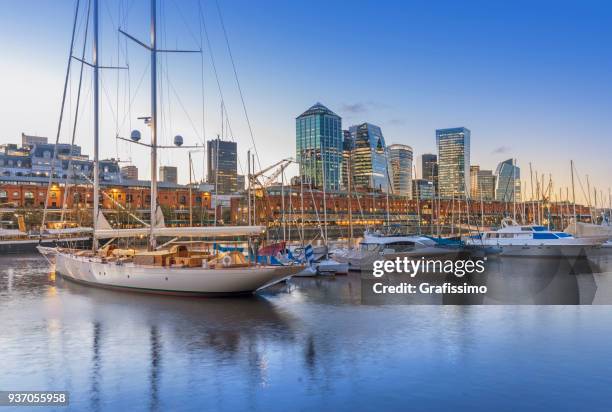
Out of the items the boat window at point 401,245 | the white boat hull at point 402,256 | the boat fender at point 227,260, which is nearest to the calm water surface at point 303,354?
the boat fender at point 227,260

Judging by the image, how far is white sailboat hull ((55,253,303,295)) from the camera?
33.3m

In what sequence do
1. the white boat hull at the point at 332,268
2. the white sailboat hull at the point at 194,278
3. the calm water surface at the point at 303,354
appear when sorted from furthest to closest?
the white boat hull at the point at 332,268 < the white sailboat hull at the point at 194,278 < the calm water surface at the point at 303,354

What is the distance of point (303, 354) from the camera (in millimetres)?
22062

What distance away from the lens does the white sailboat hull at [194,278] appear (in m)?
33.3

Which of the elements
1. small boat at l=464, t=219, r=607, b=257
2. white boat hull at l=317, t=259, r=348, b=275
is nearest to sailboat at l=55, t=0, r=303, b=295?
white boat hull at l=317, t=259, r=348, b=275

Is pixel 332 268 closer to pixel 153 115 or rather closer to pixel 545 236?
pixel 153 115

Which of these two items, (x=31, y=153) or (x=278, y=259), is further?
(x=31, y=153)

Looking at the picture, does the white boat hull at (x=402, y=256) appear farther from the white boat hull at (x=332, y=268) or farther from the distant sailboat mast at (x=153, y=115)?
the distant sailboat mast at (x=153, y=115)

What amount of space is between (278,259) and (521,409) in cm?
3268

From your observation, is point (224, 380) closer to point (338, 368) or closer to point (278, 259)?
point (338, 368)

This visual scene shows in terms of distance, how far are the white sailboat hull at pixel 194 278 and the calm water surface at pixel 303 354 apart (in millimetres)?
860

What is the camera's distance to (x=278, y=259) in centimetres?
4741

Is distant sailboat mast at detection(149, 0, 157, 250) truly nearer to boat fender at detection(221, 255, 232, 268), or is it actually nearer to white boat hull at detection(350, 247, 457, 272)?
boat fender at detection(221, 255, 232, 268)

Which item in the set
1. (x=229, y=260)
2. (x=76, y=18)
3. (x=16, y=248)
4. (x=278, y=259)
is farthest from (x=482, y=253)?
(x=16, y=248)
